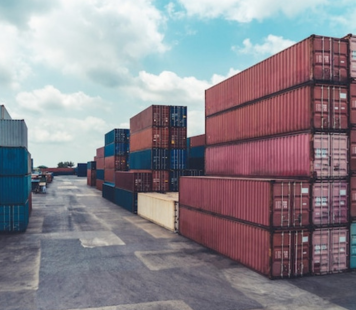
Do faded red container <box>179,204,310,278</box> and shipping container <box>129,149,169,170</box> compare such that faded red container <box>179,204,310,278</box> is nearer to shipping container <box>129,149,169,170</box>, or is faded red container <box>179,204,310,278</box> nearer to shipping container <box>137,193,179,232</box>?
shipping container <box>137,193,179,232</box>

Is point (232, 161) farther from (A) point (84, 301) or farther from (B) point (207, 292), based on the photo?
(A) point (84, 301)

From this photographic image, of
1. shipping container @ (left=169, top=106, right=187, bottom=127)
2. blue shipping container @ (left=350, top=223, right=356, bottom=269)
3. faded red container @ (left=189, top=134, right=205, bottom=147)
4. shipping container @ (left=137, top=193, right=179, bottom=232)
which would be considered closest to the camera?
blue shipping container @ (left=350, top=223, right=356, bottom=269)

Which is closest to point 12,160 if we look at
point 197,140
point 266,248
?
point 266,248

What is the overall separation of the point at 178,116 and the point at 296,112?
20.3 meters

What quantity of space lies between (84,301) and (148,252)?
7.98 meters

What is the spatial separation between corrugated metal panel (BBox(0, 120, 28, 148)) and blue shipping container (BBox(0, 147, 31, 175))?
0.45 metres

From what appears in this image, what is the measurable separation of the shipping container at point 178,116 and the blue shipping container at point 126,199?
9218 mm

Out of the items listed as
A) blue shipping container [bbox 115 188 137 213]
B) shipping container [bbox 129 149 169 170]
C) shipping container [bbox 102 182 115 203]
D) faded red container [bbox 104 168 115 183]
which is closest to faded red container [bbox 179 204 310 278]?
shipping container [bbox 129 149 169 170]

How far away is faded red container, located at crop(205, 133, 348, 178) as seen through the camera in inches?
671

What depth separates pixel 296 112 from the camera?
1798 cm

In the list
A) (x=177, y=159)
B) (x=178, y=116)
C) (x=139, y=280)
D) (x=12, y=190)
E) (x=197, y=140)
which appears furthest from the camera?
(x=197, y=140)

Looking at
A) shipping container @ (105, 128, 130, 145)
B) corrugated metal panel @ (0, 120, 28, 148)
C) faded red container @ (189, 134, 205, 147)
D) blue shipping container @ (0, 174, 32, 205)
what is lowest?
blue shipping container @ (0, 174, 32, 205)

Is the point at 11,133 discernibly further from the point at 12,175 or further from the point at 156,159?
the point at 156,159

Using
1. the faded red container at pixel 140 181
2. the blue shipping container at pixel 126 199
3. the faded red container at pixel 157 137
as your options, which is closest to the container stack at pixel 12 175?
the faded red container at pixel 140 181
